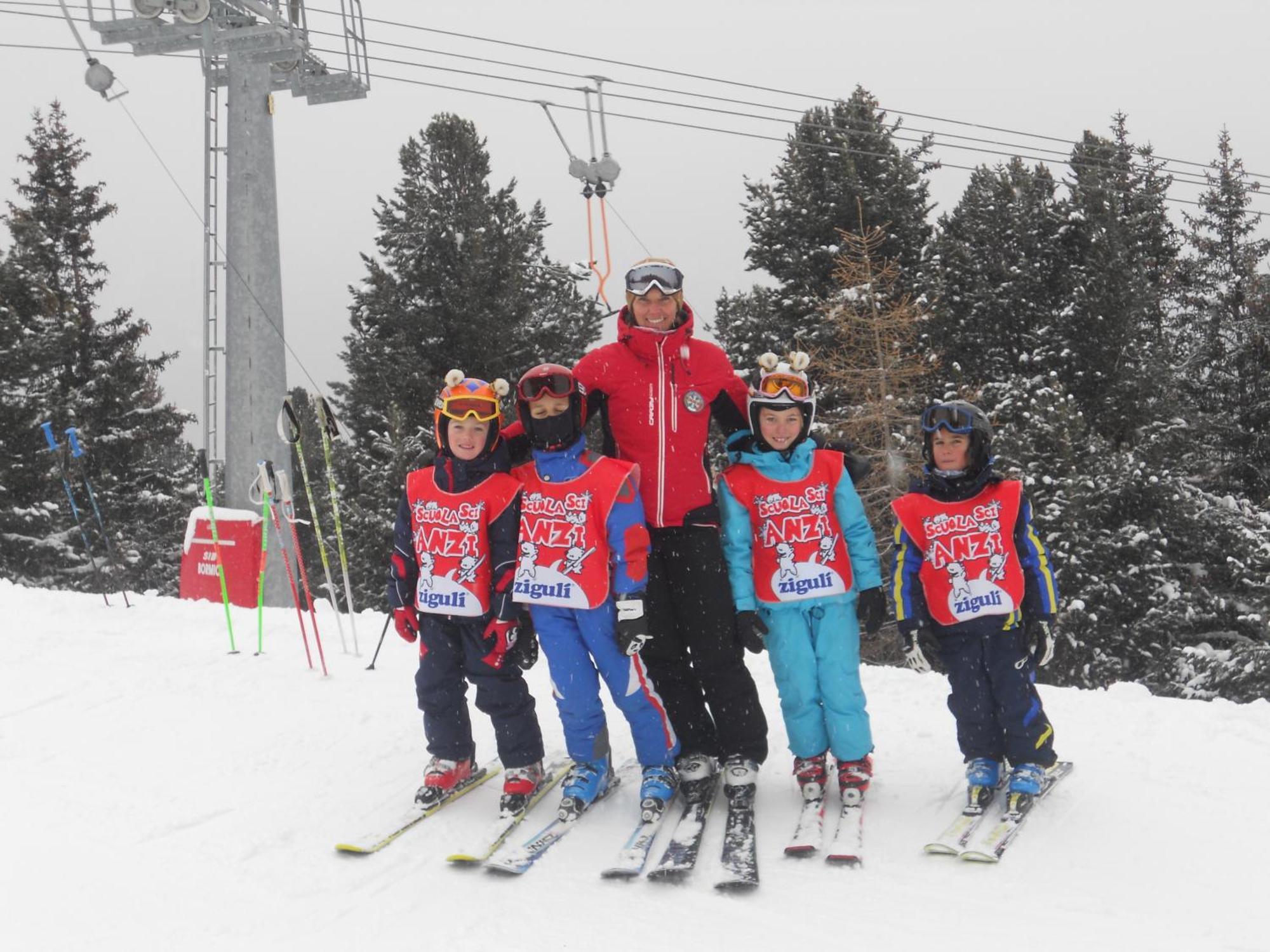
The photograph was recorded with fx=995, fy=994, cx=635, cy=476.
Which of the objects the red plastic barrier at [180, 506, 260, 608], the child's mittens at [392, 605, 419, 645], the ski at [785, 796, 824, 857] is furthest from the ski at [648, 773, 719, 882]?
the red plastic barrier at [180, 506, 260, 608]

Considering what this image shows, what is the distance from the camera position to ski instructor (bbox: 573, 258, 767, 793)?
406cm

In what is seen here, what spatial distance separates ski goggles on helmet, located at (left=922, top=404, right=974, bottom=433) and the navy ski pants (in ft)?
2.66

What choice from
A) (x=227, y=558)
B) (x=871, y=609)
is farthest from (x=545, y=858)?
(x=227, y=558)

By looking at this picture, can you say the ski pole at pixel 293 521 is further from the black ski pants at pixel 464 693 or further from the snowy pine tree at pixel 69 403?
the snowy pine tree at pixel 69 403

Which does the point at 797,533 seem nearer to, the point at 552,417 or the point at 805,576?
the point at 805,576

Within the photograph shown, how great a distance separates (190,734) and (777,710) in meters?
3.11

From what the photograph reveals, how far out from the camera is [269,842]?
12.7ft

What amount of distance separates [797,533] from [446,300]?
75.1 ft

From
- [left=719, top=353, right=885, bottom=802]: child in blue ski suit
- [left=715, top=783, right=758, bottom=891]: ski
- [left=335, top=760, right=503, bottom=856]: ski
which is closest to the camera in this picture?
[left=715, top=783, right=758, bottom=891]: ski

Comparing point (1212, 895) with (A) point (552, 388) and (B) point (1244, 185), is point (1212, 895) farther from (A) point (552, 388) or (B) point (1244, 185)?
(B) point (1244, 185)

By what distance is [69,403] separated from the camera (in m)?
25.0

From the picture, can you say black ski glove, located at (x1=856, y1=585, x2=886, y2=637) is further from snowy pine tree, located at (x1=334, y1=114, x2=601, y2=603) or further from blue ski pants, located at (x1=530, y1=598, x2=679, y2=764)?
snowy pine tree, located at (x1=334, y1=114, x2=601, y2=603)

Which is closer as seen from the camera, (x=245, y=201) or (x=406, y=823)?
(x=406, y=823)

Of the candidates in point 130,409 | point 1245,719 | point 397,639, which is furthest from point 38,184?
point 1245,719
